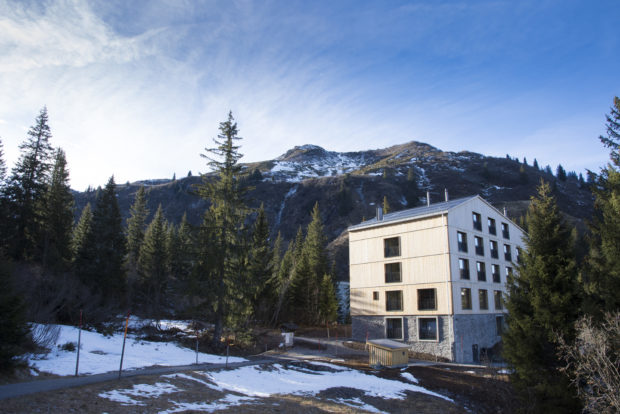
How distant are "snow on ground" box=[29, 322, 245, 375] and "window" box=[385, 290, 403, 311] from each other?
16.6m

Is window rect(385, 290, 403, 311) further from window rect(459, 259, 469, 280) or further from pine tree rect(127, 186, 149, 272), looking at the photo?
pine tree rect(127, 186, 149, 272)

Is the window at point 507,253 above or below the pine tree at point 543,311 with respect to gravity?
above

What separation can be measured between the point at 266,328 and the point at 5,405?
111 ft

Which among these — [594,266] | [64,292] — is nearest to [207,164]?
[64,292]

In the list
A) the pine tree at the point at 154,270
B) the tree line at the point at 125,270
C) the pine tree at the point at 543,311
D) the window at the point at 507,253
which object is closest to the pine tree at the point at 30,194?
the tree line at the point at 125,270

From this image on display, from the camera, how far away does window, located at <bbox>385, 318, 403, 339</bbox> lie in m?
30.6

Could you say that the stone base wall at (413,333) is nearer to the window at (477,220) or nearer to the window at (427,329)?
the window at (427,329)

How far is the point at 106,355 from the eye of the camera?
52.0 feet

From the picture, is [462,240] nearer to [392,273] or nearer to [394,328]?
[392,273]

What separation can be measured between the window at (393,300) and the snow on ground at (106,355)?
16.6 m

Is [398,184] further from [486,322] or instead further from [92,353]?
[92,353]

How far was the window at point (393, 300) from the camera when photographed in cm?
3116

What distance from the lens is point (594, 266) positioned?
15.8 m

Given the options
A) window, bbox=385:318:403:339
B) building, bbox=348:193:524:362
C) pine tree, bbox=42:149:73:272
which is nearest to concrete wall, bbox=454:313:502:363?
building, bbox=348:193:524:362
